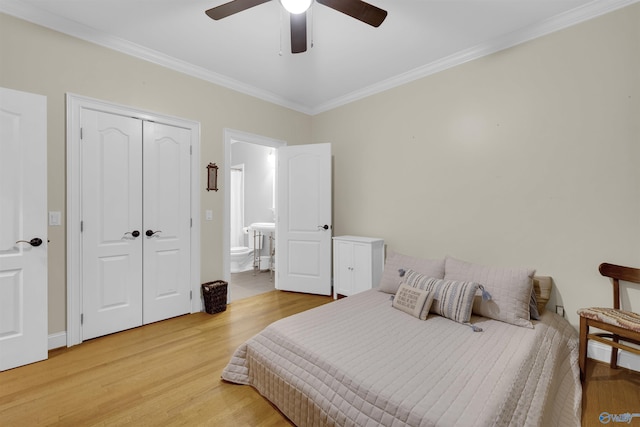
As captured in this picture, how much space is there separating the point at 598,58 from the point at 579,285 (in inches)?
69.8

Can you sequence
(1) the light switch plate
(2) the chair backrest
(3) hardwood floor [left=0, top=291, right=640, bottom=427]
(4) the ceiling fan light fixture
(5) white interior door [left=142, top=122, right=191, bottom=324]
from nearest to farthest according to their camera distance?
(3) hardwood floor [left=0, top=291, right=640, bottom=427]
(4) the ceiling fan light fixture
(2) the chair backrest
(1) the light switch plate
(5) white interior door [left=142, top=122, right=191, bottom=324]

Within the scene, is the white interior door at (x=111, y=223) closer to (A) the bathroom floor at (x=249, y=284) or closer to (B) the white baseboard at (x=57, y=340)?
(B) the white baseboard at (x=57, y=340)

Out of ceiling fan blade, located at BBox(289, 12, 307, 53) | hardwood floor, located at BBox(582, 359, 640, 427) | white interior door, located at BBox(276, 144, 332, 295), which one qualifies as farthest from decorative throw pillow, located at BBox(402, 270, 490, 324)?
ceiling fan blade, located at BBox(289, 12, 307, 53)

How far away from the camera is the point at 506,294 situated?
7.11ft

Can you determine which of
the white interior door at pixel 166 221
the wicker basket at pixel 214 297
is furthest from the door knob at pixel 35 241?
the wicker basket at pixel 214 297

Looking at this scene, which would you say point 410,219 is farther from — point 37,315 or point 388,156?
point 37,315

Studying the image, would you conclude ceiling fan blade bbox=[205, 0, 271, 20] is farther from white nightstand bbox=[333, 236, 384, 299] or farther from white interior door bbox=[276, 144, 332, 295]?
white nightstand bbox=[333, 236, 384, 299]

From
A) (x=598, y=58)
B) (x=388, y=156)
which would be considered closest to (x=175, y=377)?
(x=388, y=156)

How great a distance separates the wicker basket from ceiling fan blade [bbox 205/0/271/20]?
2581mm

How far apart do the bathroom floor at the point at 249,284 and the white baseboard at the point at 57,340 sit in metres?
1.60

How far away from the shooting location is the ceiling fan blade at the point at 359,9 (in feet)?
5.72

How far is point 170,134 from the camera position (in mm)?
3031

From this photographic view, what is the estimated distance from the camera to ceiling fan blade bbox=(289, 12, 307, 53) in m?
1.90

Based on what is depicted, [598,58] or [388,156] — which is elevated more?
[598,58]
